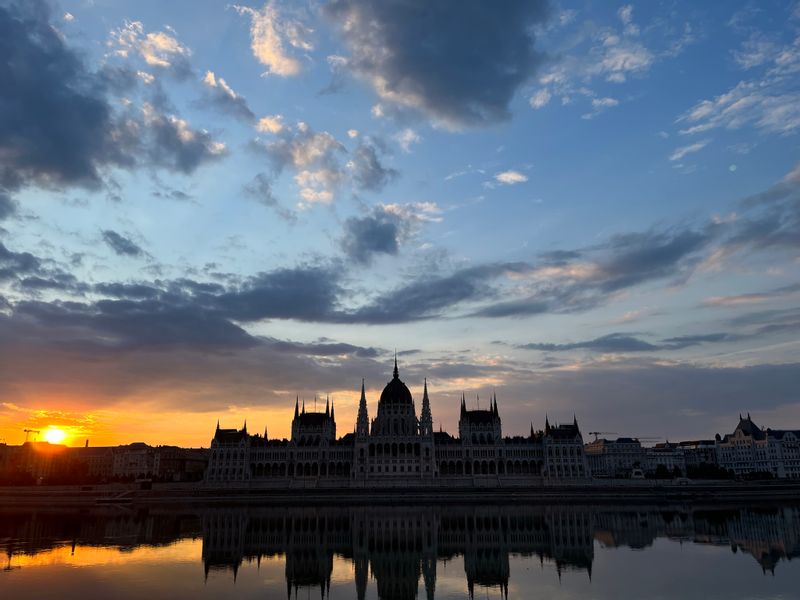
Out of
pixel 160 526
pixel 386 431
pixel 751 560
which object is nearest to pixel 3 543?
pixel 160 526

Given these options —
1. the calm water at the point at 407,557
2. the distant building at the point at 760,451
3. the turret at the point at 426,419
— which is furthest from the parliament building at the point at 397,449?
the calm water at the point at 407,557

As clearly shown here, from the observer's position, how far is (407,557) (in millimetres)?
46719

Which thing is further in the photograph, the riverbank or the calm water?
the riverbank

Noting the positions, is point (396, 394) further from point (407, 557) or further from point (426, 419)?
point (407, 557)

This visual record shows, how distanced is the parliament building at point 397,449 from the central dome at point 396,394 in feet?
0.79

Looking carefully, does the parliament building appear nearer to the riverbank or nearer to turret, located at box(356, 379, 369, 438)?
turret, located at box(356, 379, 369, 438)

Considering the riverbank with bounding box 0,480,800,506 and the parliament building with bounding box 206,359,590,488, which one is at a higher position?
the parliament building with bounding box 206,359,590,488

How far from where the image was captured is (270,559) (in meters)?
45.7

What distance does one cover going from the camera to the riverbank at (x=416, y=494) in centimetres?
10756

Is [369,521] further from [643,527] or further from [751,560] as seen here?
[751,560]

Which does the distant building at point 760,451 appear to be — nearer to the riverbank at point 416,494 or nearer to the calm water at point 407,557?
the riverbank at point 416,494

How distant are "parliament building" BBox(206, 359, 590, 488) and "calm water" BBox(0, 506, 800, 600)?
6778 centimetres

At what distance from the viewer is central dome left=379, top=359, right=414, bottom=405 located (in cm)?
15425

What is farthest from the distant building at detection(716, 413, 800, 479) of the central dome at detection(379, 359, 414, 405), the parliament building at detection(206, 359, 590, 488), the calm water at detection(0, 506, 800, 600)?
the calm water at detection(0, 506, 800, 600)
